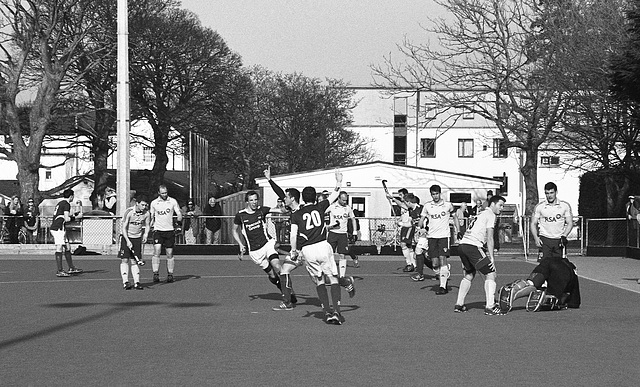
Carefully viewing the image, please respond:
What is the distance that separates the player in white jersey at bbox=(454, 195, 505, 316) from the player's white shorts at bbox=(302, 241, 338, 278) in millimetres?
2392

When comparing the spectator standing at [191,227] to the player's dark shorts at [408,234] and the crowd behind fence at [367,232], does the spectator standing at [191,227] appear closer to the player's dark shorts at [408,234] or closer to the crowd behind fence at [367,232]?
the crowd behind fence at [367,232]

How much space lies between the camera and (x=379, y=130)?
274ft

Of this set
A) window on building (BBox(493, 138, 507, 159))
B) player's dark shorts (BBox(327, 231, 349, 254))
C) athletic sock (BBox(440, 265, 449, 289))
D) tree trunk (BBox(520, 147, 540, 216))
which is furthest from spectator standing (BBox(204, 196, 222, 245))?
athletic sock (BBox(440, 265, 449, 289))

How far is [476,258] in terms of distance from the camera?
14.8 m

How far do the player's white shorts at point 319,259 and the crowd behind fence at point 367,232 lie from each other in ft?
62.7

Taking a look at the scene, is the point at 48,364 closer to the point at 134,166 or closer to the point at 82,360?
the point at 82,360

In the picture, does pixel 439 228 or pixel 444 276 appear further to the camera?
pixel 439 228

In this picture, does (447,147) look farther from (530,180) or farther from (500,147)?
(530,180)

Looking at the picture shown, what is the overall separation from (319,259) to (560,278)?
13.9 feet

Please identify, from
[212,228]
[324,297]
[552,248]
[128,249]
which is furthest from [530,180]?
[324,297]

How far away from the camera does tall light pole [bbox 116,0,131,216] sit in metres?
32.8

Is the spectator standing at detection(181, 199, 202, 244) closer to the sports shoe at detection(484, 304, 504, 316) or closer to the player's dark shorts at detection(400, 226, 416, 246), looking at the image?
Result: the player's dark shorts at detection(400, 226, 416, 246)

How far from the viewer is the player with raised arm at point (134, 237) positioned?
19219mm

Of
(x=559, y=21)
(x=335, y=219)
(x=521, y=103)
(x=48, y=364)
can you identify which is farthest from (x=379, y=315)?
(x=521, y=103)
